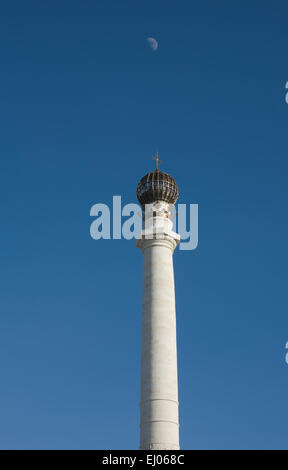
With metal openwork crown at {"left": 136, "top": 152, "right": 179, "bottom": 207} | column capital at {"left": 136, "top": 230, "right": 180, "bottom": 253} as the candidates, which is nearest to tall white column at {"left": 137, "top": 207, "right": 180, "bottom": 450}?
column capital at {"left": 136, "top": 230, "right": 180, "bottom": 253}

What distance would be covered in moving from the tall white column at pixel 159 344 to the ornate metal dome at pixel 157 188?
11.5 ft

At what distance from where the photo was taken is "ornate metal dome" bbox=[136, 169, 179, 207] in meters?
72.2

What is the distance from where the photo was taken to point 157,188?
72375 mm

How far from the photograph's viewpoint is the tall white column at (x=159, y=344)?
2249 inches

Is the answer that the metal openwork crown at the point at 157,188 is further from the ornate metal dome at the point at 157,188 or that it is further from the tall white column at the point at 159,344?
the tall white column at the point at 159,344

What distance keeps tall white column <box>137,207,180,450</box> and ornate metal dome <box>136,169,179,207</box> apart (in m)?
3.50

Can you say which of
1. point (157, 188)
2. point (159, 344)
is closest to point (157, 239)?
point (157, 188)

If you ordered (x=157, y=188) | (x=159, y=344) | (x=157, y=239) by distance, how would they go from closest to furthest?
(x=159, y=344) → (x=157, y=239) → (x=157, y=188)

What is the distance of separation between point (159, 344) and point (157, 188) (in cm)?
2016

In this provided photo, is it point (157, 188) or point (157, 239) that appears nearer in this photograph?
point (157, 239)

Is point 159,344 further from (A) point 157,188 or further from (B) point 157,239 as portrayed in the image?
(A) point 157,188
